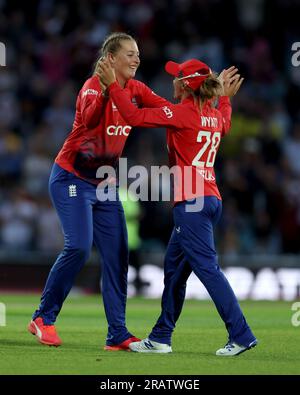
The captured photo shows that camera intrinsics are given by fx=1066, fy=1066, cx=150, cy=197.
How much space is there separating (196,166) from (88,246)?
1066mm

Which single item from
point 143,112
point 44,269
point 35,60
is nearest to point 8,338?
point 143,112

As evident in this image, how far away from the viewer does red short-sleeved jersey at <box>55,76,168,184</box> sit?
26.8 feet

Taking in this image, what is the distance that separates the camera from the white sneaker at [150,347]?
794 cm

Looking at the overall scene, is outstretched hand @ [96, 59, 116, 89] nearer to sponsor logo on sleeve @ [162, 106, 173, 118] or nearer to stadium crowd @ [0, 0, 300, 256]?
sponsor logo on sleeve @ [162, 106, 173, 118]

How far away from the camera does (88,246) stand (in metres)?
8.09

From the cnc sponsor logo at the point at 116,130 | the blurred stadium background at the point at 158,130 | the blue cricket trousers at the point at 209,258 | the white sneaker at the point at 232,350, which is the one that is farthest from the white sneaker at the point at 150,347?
the blurred stadium background at the point at 158,130

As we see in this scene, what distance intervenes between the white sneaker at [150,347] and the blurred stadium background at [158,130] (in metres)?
6.79

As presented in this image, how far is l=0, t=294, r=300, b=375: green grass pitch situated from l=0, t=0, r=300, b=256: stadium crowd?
320 centimetres

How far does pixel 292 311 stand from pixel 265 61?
621cm

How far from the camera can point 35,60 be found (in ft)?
58.3

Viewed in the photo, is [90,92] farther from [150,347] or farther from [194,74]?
[150,347]

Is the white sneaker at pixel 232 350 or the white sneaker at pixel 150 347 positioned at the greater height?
the white sneaker at pixel 232 350

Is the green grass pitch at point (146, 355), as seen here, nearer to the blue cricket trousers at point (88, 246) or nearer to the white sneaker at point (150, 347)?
the white sneaker at point (150, 347)

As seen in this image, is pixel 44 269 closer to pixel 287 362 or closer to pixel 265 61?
pixel 265 61
